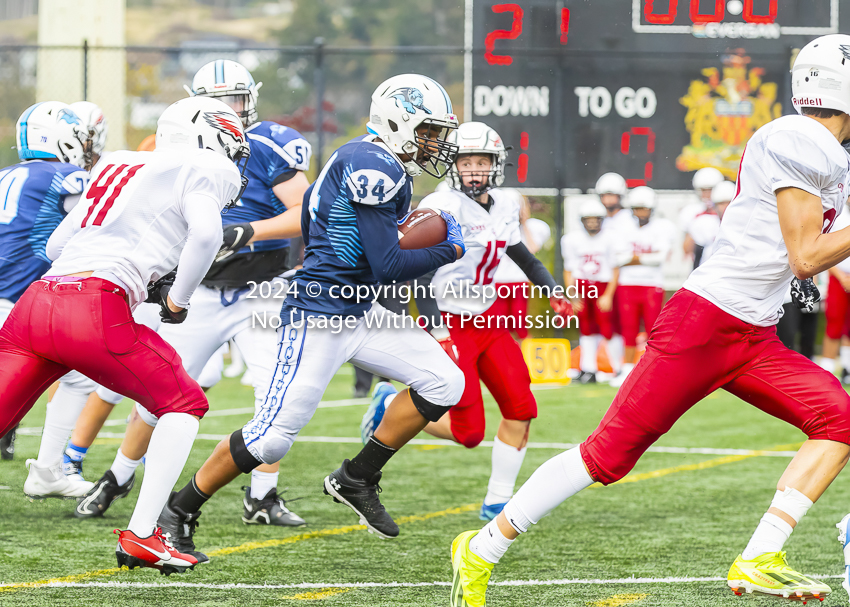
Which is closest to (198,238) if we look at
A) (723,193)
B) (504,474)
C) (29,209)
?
(29,209)

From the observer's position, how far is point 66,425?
5.33 meters

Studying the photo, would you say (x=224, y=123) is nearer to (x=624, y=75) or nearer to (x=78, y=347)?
(x=78, y=347)

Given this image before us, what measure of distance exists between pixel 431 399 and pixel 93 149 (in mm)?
2333

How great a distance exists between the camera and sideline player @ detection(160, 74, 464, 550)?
4.04 meters

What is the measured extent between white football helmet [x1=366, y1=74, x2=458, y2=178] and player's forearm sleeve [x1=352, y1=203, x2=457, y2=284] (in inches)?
13.1

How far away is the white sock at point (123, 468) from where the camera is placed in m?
5.13

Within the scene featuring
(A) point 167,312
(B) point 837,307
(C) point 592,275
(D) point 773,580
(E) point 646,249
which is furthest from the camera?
(C) point 592,275

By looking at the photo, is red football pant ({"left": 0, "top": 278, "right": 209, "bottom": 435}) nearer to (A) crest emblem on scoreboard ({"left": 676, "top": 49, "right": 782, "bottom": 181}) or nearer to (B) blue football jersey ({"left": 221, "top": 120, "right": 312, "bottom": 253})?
(B) blue football jersey ({"left": 221, "top": 120, "right": 312, "bottom": 253})

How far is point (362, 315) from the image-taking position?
428 centimetres

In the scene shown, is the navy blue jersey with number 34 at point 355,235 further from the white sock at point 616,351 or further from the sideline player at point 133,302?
the white sock at point 616,351

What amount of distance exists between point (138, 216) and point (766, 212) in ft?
6.79

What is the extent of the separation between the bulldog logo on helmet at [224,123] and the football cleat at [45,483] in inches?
85.0

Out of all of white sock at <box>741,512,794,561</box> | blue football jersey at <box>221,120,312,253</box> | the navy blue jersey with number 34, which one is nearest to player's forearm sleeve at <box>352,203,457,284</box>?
the navy blue jersey with number 34

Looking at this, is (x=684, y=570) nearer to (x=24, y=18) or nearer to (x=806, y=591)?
(x=806, y=591)
